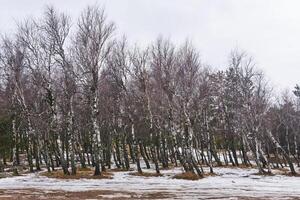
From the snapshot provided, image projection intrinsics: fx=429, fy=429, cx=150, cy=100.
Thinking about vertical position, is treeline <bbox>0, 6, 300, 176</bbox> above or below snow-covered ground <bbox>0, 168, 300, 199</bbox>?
above

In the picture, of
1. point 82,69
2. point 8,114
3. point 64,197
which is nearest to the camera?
point 64,197

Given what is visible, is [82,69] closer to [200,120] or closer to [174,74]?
[174,74]

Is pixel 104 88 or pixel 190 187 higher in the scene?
pixel 104 88

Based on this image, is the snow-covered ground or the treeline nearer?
the snow-covered ground

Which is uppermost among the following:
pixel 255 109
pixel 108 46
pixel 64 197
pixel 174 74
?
pixel 108 46

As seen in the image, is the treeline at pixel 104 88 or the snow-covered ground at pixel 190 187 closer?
the snow-covered ground at pixel 190 187

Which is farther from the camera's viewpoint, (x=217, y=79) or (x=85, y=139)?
(x=85, y=139)

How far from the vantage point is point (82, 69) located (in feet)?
114

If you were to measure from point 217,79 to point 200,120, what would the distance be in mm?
5513

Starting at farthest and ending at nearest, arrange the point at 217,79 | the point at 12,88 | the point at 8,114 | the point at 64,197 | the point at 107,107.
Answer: the point at 217,79, the point at 107,107, the point at 8,114, the point at 12,88, the point at 64,197

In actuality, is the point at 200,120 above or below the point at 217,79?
below

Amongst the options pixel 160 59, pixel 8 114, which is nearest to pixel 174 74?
pixel 160 59

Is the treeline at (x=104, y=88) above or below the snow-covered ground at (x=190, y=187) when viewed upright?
above

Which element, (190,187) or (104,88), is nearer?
(190,187)
